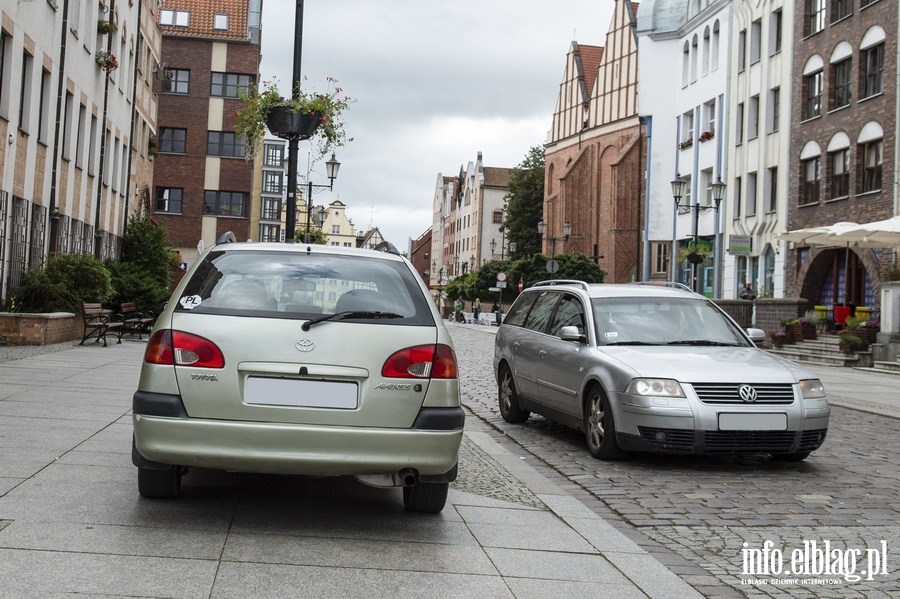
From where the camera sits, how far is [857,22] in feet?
108

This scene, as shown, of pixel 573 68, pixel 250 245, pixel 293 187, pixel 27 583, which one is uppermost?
pixel 573 68

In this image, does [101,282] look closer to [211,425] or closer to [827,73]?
[211,425]

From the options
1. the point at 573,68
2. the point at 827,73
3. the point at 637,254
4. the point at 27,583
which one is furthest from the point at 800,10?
the point at 573,68

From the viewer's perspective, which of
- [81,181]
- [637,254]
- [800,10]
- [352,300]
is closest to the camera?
[352,300]

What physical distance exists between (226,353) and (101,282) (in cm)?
1807

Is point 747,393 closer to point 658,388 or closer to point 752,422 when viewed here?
point 752,422

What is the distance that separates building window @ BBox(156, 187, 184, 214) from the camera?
53938 millimetres

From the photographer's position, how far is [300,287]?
5.91m

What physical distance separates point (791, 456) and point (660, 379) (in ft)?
5.14

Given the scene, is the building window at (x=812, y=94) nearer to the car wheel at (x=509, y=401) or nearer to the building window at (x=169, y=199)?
the car wheel at (x=509, y=401)

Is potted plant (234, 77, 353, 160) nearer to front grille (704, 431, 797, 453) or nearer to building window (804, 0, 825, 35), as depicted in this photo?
front grille (704, 431, 797, 453)

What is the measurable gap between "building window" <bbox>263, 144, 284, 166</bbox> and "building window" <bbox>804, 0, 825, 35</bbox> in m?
69.4

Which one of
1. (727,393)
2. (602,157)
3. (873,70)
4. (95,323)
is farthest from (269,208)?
(727,393)

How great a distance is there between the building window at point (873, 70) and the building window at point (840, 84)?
1.06 metres
